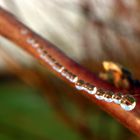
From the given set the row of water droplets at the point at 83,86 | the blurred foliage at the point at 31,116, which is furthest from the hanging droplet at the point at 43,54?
the blurred foliage at the point at 31,116

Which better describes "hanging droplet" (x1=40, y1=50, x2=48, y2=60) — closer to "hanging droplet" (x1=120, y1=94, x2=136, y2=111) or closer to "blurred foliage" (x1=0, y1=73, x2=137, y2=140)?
"hanging droplet" (x1=120, y1=94, x2=136, y2=111)

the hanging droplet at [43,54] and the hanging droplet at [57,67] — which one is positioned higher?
the hanging droplet at [43,54]

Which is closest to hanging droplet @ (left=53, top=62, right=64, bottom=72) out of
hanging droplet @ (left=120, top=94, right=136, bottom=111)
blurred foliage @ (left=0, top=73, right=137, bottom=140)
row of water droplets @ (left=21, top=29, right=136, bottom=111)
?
row of water droplets @ (left=21, top=29, right=136, bottom=111)

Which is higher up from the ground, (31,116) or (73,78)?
(31,116)

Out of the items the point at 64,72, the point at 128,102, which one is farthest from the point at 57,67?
the point at 128,102

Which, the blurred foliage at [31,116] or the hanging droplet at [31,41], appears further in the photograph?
the blurred foliage at [31,116]

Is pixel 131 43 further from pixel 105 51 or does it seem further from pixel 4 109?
pixel 4 109

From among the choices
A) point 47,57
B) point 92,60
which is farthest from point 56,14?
point 47,57

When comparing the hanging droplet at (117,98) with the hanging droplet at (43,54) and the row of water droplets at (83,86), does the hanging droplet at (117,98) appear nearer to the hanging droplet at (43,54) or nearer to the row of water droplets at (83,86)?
the row of water droplets at (83,86)

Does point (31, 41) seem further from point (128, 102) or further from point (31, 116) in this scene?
point (31, 116)
